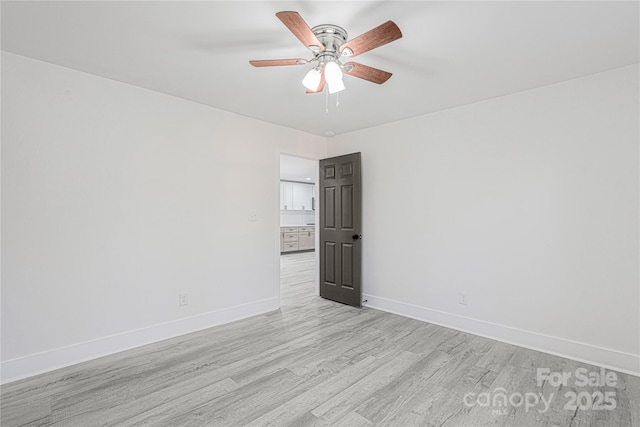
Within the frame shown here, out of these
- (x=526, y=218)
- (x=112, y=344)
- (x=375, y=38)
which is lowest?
(x=112, y=344)

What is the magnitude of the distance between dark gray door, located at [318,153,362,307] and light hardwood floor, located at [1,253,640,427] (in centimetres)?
109

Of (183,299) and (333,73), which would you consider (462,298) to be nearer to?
(333,73)

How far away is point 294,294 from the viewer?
15.7ft

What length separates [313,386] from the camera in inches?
88.4

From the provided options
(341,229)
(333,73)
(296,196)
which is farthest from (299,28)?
(296,196)

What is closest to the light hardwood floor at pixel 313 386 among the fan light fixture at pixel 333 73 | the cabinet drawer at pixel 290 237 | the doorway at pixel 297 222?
the fan light fixture at pixel 333 73

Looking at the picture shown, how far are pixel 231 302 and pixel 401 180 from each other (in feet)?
8.64

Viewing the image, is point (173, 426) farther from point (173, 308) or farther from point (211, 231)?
point (211, 231)

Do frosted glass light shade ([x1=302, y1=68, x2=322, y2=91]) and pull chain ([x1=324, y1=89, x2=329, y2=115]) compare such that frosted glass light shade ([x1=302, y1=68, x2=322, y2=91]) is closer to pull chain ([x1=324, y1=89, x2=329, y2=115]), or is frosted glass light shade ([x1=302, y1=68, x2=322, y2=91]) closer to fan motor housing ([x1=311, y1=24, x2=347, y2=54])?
fan motor housing ([x1=311, y1=24, x2=347, y2=54])

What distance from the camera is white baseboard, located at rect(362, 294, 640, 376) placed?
2.49 metres

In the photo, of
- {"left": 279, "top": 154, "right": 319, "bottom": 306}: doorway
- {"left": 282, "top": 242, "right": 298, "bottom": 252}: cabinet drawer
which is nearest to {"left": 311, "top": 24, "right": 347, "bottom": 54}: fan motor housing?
{"left": 279, "top": 154, "right": 319, "bottom": 306}: doorway

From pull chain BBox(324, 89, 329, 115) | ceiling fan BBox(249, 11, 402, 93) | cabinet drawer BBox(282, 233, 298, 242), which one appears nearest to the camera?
ceiling fan BBox(249, 11, 402, 93)

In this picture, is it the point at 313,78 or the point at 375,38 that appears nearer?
the point at 375,38

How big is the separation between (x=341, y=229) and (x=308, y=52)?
2.56 m
